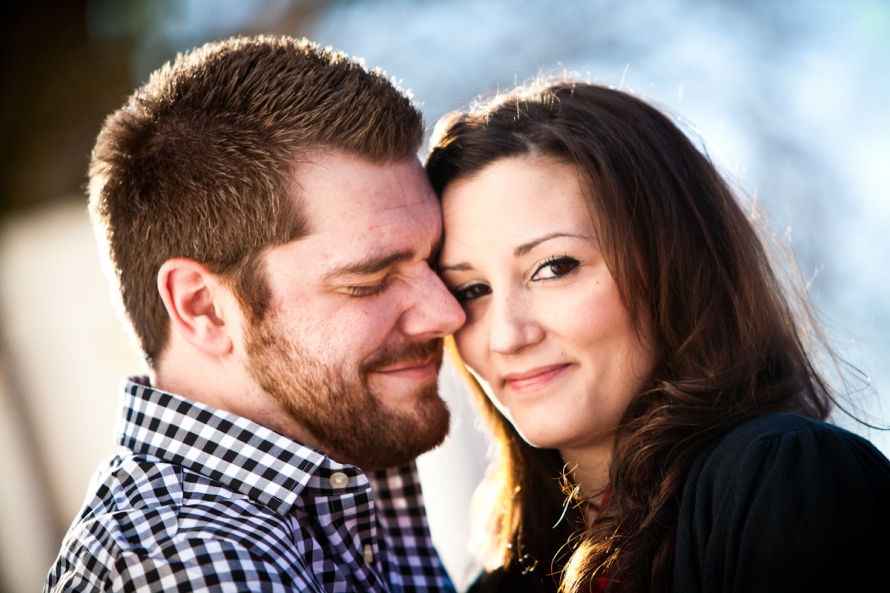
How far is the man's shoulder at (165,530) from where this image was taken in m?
1.46

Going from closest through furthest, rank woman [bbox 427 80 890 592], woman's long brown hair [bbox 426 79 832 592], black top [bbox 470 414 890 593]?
black top [bbox 470 414 890 593] → woman [bbox 427 80 890 592] → woman's long brown hair [bbox 426 79 832 592]

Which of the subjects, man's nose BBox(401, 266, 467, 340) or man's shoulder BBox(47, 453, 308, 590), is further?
man's nose BBox(401, 266, 467, 340)

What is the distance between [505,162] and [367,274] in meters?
0.55

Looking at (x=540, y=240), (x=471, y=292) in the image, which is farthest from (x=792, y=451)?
(x=471, y=292)

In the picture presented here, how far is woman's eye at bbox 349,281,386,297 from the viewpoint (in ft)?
6.75

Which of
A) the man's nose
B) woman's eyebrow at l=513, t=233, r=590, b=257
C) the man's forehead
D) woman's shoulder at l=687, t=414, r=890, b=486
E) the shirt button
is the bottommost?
woman's shoulder at l=687, t=414, r=890, b=486

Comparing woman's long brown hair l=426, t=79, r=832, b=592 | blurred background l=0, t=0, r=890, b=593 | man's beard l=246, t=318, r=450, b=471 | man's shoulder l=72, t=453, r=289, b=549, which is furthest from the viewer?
blurred background l=0, t=0, r=890, b=593

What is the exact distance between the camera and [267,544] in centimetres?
158

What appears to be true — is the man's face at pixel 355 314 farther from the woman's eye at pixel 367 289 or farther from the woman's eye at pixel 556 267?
the woman's eye at pixel 556 267

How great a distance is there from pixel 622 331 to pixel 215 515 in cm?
119

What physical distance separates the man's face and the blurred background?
2.55 m

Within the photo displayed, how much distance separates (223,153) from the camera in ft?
6.65

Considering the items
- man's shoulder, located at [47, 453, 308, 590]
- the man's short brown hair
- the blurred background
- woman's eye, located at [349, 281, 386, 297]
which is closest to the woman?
woman's eye, located at [349, 281, 386, 297]

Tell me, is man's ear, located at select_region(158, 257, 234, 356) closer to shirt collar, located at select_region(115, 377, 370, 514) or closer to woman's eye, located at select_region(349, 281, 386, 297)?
shirt collar, located at select_region(115, 377, 370, 514)
